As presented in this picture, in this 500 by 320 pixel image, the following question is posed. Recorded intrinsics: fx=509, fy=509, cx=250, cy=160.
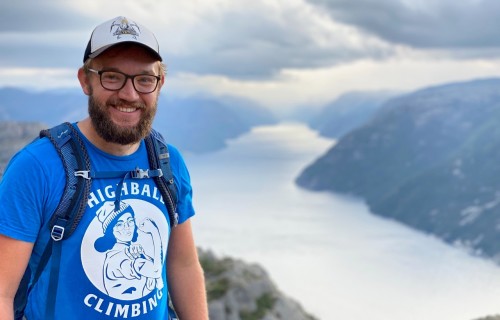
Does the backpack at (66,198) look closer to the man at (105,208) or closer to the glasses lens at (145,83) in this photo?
the man at (105,208)

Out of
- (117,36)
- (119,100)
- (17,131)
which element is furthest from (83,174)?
(17,131)

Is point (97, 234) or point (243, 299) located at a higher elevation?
point (243, 299)

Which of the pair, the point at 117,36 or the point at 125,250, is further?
the point at 125,250

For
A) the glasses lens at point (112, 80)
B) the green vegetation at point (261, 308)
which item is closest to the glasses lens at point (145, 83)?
the glasses lens at point (112, 80)

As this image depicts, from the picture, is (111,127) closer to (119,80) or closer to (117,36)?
(119,80)

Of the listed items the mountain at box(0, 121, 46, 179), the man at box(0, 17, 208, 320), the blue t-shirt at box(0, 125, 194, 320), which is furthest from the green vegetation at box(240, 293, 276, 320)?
the mountain at box(0, 121, 46, 179)

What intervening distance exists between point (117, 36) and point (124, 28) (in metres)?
0.13

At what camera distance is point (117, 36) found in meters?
4.70

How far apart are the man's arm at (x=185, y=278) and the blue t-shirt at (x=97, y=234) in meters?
0.52

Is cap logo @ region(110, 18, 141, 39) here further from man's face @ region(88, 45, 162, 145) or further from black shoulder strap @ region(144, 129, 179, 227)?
black shoulder strap @ region(144, 129, 179, 227)

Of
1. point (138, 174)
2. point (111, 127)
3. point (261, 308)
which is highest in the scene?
point (261, 308)

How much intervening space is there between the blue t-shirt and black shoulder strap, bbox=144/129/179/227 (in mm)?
72

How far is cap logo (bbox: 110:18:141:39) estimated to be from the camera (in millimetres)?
4730

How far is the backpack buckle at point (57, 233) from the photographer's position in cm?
441
